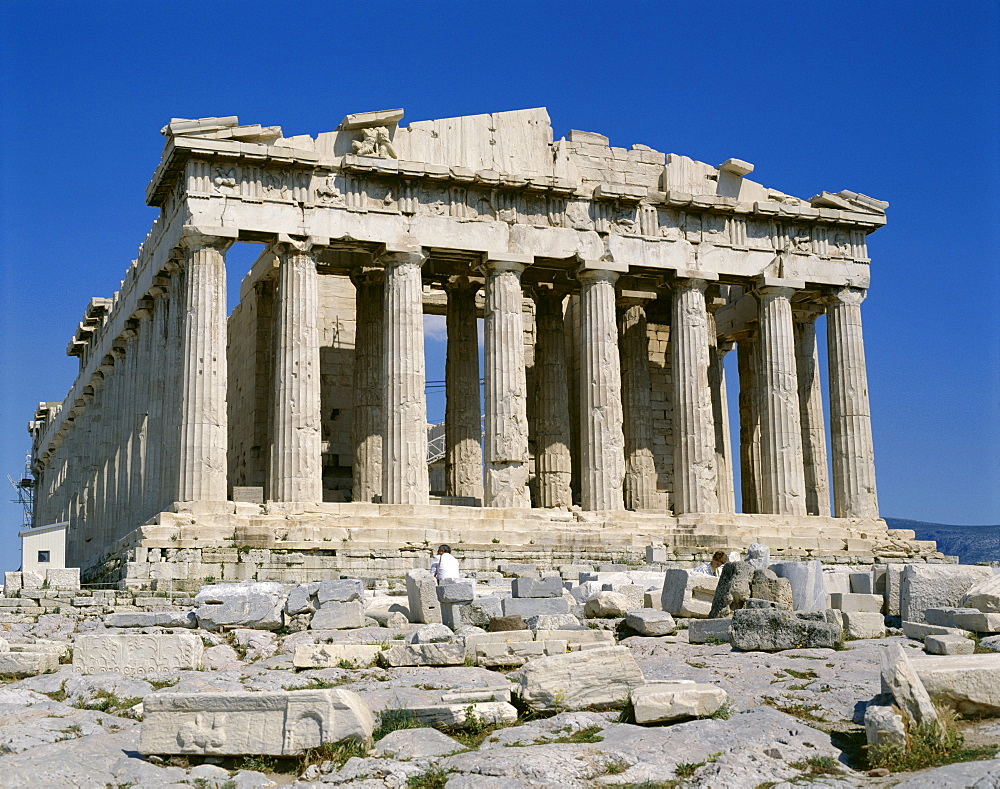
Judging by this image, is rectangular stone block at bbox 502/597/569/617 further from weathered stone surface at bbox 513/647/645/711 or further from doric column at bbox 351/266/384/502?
doric column at bbox 351/266/384/502

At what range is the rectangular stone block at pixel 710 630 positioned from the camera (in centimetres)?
1508

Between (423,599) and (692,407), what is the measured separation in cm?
1799

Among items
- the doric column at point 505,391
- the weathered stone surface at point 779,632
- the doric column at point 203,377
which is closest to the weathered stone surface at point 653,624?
the weathered stone surface at point 779,632

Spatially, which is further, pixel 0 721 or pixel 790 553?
pixel 790 553

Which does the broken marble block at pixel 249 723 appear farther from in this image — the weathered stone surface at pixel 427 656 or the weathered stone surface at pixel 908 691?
the weathered stone surface at pixel 908 691

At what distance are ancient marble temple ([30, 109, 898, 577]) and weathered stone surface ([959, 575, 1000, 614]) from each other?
47.1 feet

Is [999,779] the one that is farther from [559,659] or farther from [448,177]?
[448,177]

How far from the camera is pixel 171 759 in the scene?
388 inches

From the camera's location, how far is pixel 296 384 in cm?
2972

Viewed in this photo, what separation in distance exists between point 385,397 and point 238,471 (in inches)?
356

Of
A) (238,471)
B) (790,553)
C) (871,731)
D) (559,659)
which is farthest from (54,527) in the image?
(871,731)

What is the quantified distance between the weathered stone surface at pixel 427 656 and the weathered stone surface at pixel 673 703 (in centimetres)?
323

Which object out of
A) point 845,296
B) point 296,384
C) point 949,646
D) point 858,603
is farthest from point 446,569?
→ point 845,296

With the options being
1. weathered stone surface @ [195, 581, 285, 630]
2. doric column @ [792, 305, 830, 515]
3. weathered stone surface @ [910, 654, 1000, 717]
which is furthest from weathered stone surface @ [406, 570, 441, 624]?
doric column @ [792, 305, 830, 515]
